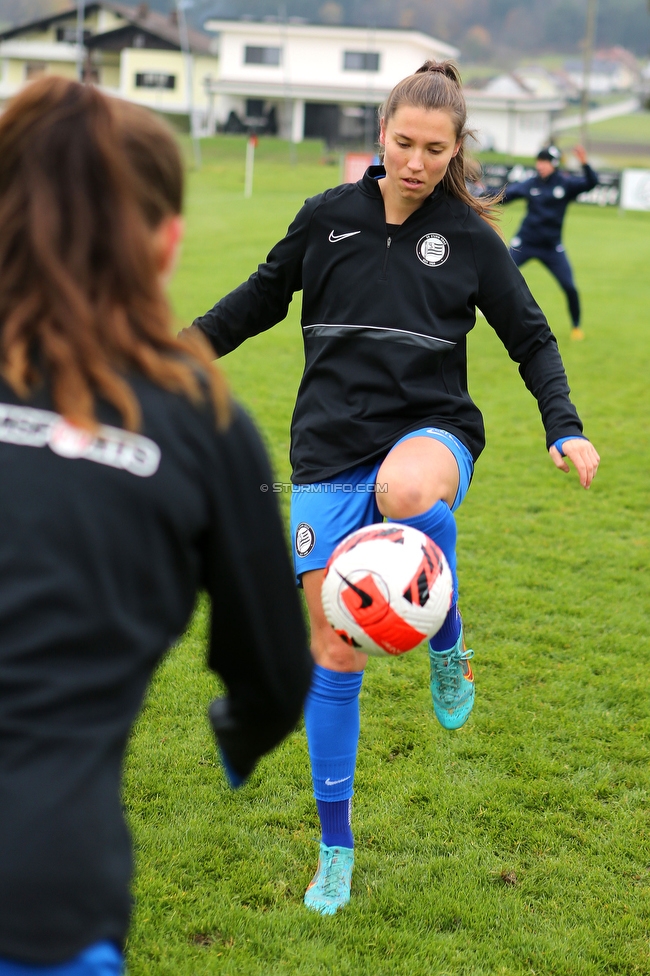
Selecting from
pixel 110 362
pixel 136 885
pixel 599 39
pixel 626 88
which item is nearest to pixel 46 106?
pixel 110 362

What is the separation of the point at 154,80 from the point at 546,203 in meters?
51.9

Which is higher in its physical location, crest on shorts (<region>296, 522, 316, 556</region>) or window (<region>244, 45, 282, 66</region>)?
crest on shorts (<region>296, 522, 316, 556</region>)

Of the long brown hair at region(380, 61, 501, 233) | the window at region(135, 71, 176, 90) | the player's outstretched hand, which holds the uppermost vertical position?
the long brown hair at region(380, 61, 501, 233)

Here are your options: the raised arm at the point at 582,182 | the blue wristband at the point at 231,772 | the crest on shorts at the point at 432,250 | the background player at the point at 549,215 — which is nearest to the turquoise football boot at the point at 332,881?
the blue wristband at the point at 231,772

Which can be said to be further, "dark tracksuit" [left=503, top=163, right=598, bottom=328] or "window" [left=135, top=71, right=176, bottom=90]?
"window" [left=135, top=71, right=176, bottom=90]

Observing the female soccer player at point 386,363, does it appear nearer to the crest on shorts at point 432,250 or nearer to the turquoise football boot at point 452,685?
the crest on shorts at point 432,250

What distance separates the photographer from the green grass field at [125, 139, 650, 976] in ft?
10.2

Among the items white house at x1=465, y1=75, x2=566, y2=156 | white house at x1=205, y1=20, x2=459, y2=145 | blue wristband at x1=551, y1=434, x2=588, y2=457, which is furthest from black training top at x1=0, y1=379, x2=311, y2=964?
white house at x1=465, y1=75, x2=566, y2=156

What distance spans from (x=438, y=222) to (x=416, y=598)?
1408mm

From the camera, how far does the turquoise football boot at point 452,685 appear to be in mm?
3627

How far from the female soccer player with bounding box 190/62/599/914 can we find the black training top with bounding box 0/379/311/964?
1745mm

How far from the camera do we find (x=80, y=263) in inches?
54.2

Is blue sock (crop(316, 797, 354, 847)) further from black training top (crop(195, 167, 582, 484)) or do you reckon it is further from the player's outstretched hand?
the player's outstretched hand

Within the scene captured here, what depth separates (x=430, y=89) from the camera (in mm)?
3299
